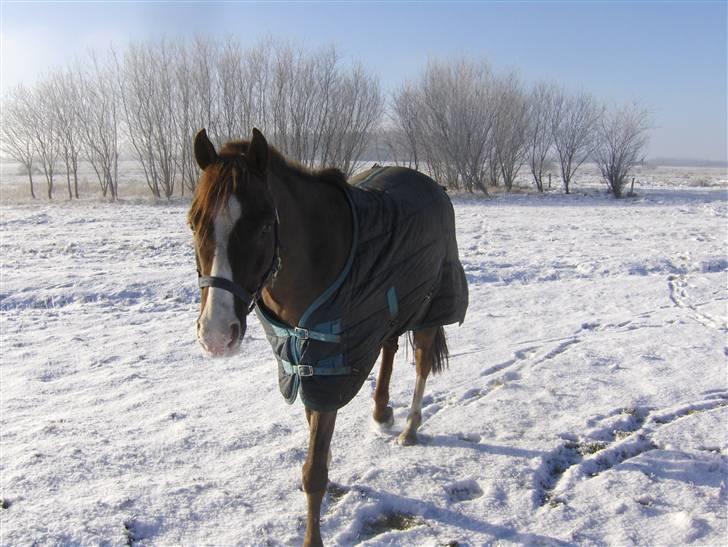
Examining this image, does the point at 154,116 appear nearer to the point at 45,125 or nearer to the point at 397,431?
the point at 45,125

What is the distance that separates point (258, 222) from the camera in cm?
218

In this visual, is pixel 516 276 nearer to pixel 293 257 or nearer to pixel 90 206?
pixel 293 257

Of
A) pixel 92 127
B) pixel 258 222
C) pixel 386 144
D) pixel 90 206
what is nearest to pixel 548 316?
pixel 258 222

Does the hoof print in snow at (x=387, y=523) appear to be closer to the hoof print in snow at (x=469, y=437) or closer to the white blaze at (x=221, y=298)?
the hoof print in snow at (x=469, y=437)

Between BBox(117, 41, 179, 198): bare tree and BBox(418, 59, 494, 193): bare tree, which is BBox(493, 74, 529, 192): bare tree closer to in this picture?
BBox(418, 59, 494, 193): bare tree

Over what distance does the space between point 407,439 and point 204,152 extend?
2.29 m

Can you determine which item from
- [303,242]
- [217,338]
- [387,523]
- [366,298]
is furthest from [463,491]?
[217,338]

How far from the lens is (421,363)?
3924 mm

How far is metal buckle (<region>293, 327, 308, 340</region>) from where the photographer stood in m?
2.62

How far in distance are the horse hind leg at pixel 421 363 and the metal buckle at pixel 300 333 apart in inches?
52.6

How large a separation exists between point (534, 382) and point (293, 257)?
271 centimetres

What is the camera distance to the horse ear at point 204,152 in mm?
2240

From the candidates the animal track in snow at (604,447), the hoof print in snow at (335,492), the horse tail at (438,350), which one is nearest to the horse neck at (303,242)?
the hoof print in snow at (335,492)

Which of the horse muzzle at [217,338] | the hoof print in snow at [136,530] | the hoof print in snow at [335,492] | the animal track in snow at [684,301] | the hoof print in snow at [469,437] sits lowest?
the hoof print in snow at [335,492]
